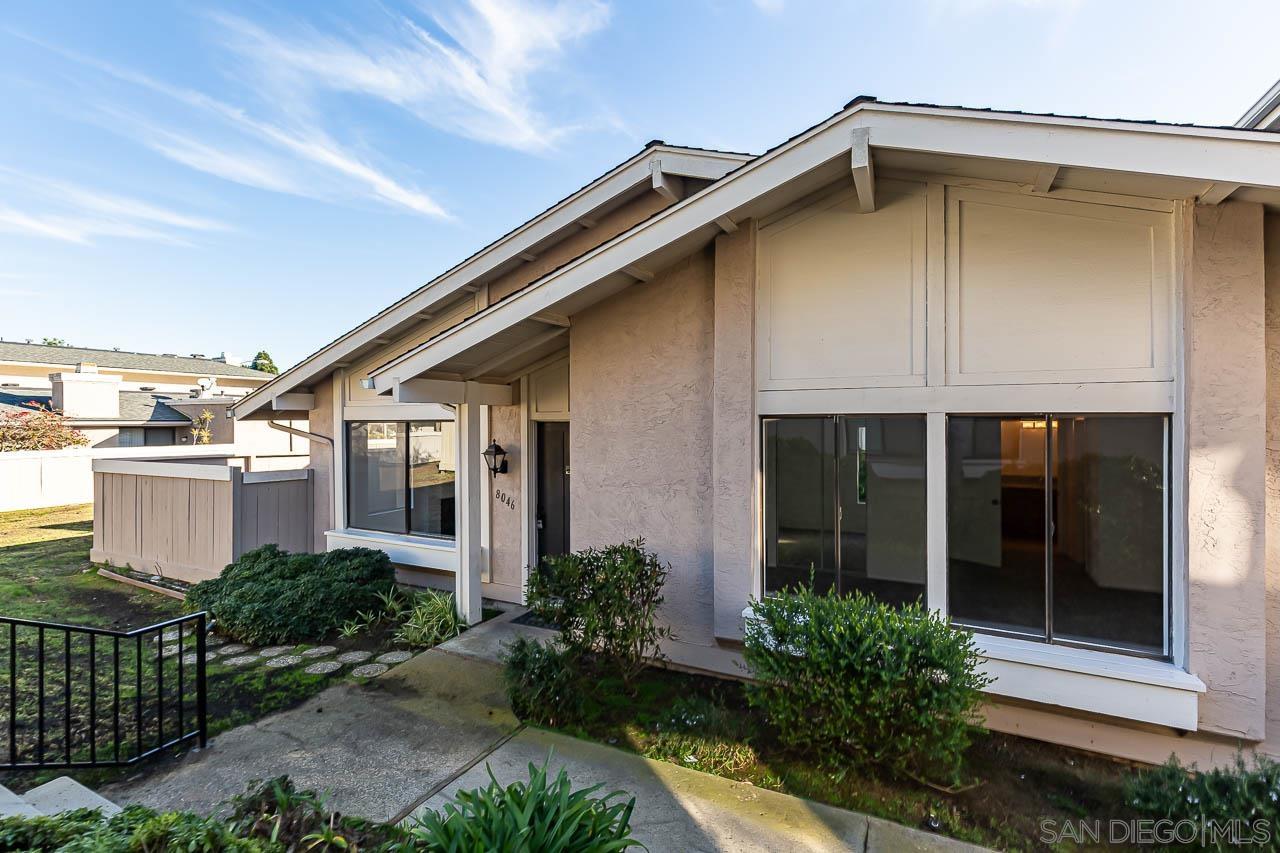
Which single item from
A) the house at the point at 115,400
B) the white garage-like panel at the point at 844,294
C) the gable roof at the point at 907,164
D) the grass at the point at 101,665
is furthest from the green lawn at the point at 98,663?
the house at the point at 115,400

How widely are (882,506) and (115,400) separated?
2743 cm

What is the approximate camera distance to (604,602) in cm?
470

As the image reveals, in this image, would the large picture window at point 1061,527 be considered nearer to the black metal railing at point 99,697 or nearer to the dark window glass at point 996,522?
the dark window glass at point 996,522

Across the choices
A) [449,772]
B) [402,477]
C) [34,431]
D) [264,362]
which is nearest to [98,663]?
[402,477]

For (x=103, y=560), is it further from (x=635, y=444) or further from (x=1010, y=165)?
(x=1010, y=165)

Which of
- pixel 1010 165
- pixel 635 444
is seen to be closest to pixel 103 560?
pixel 635 444

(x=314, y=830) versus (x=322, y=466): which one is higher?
(x=322, y=466)

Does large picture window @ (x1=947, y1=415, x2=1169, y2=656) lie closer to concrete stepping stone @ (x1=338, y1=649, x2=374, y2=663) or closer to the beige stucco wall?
the beige stucco wall

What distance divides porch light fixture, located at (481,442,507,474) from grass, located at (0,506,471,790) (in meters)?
2.35

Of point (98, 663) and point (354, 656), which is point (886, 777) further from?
point (98, 663)

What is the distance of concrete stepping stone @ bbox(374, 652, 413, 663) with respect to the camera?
590cm

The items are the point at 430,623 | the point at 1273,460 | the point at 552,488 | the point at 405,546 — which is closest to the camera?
the point at 1273,460

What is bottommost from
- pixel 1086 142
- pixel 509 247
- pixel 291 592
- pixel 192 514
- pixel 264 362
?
pixel 291 592

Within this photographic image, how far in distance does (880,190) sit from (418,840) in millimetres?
5268
